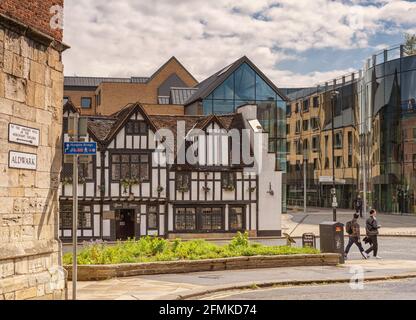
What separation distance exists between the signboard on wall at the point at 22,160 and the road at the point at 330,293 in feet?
16.0

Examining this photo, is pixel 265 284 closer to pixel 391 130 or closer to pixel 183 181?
pixel 183 181

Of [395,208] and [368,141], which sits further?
[368,141]

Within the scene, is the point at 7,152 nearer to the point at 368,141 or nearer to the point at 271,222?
the point at 271,222

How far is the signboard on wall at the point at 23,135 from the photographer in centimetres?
1028

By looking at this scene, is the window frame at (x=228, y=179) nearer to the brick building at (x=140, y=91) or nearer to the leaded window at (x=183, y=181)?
the leaded window at (x=183, y=181)

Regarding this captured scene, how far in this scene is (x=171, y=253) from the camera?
60.8 ft

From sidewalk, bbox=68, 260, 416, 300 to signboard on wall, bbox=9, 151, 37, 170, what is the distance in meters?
3.40

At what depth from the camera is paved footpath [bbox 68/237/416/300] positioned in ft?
44.5

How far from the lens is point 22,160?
416 inches

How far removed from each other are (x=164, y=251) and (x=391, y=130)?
124ft

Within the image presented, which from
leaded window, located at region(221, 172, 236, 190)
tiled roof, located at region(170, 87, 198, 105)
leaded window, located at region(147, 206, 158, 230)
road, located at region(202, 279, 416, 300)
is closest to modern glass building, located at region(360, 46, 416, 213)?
tiled roof, located at region(170, 87, 198, 105)
